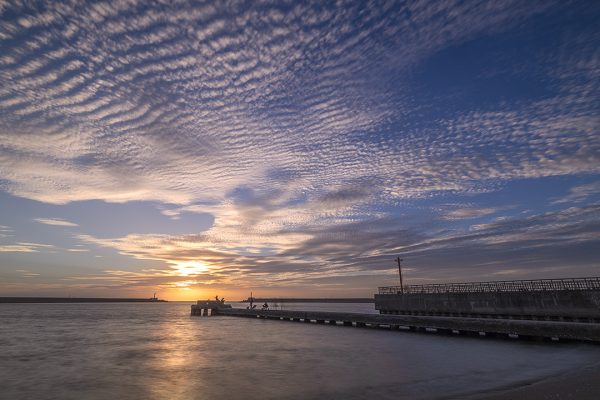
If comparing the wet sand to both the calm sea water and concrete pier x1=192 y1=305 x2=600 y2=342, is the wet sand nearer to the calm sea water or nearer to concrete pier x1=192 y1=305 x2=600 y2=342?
the calm sea water

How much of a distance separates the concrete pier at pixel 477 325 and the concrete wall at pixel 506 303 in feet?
20.1

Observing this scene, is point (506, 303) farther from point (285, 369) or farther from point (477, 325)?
point (285, 369)

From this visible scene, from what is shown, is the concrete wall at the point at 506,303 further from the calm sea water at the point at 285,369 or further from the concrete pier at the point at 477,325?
the calm sea water at the point at 285,369

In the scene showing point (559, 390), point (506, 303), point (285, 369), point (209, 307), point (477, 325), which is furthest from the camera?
point (209, 307)

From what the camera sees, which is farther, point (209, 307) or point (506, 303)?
point (209, 307)

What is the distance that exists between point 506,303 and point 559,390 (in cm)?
2800

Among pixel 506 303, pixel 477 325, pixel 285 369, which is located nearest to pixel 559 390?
pixel 285 369

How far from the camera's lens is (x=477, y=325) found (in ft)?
91.0

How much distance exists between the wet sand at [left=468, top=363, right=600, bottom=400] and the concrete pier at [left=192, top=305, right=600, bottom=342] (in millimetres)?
10025

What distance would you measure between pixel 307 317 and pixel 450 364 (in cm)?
3438

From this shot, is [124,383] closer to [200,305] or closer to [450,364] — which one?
[450,364]

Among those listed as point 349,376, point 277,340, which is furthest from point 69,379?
point 277,340

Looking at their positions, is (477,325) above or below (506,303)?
below

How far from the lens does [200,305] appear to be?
75.5 meters
